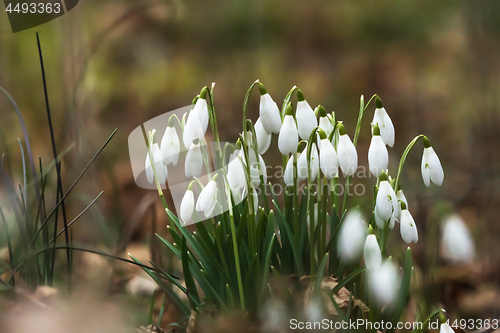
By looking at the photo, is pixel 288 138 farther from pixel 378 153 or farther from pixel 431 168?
pixel 431 168

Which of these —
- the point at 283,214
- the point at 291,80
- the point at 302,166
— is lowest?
the point at 283,214

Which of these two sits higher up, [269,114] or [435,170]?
[269,114]

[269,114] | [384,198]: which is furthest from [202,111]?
[384,198]

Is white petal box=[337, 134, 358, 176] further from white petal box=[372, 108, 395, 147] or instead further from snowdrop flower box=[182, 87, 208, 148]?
snowdrop flower box=[182, 87, 208, 148]

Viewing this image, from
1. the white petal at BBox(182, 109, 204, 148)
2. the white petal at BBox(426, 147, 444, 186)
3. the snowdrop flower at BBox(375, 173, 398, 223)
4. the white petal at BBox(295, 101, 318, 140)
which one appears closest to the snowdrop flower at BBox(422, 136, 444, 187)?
the white petal at BBox(426, 147, 444, 186)

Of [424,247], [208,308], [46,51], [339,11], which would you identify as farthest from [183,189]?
[339,11]

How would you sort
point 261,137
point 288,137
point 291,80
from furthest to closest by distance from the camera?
point 291,80 < point 261,137 < point 288,137

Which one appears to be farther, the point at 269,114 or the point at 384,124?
the point at 384,124

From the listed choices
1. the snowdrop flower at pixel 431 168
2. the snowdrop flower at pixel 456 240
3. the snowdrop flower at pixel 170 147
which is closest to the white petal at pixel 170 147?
the snowdrop flower at pixel 170 147

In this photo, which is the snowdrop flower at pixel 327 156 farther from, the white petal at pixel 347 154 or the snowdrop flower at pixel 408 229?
the snowdrop flower at pixel 408 229
